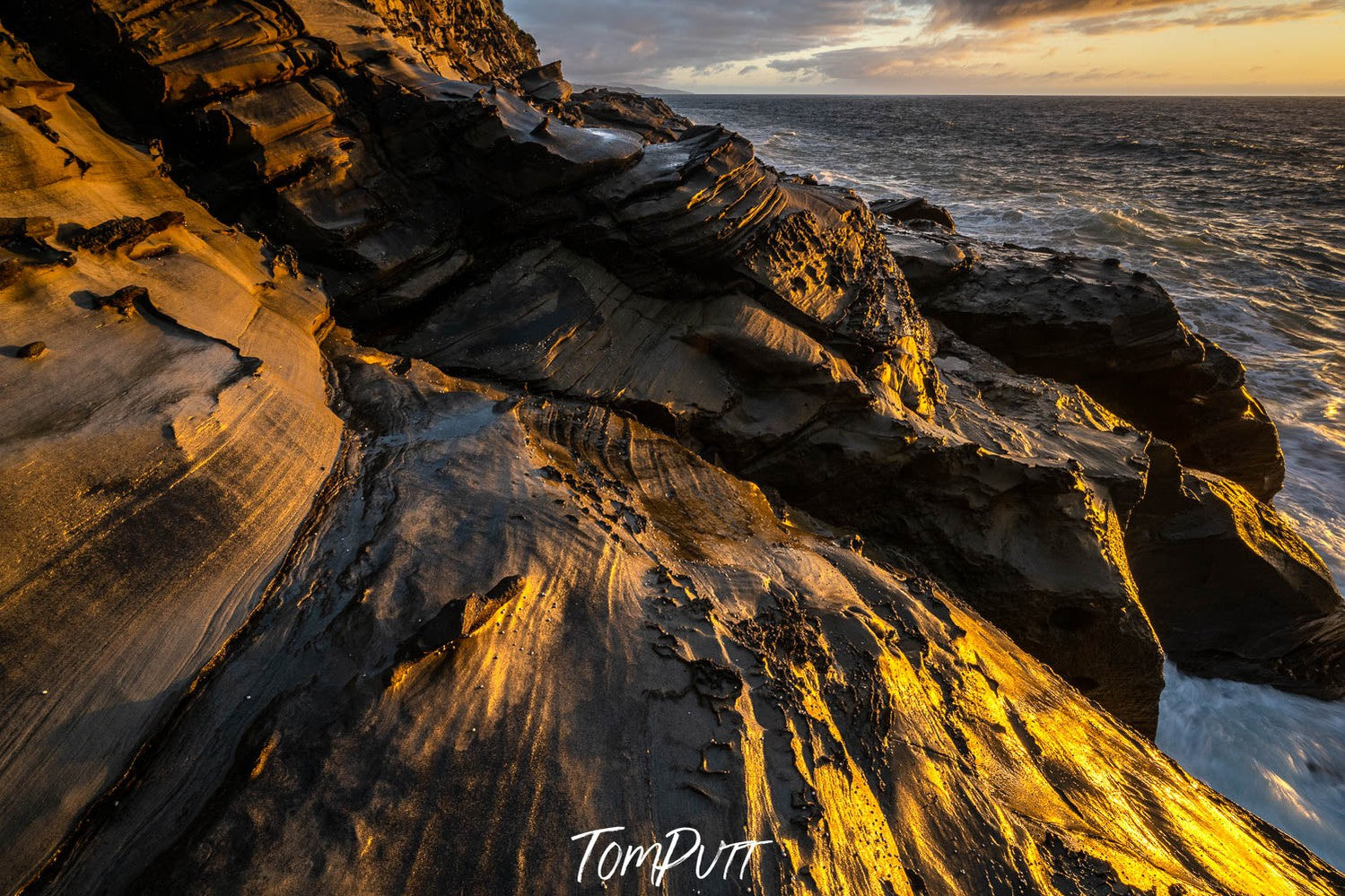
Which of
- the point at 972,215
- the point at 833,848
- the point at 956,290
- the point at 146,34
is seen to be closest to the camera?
the point at 833,848

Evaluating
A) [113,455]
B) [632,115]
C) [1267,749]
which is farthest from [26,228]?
[632,115]

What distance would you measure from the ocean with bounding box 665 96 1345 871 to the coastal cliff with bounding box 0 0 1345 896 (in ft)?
3.20

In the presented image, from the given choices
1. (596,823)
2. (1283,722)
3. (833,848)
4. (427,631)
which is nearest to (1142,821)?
(833,848)

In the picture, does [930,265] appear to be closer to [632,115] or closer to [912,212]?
[912,212]

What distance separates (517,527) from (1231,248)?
24.1 metres

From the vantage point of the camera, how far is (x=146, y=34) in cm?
463

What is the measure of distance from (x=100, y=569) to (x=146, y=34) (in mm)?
4389

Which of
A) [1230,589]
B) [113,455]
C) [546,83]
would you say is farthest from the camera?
[546,83]

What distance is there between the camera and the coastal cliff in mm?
2279

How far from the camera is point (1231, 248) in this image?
1880 cm

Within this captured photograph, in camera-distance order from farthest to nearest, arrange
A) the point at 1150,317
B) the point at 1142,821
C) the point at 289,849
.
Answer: the point at 1150,317 < the point at 1142,821 < the point at 289,849

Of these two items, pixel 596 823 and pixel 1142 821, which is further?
pixel 1142 821

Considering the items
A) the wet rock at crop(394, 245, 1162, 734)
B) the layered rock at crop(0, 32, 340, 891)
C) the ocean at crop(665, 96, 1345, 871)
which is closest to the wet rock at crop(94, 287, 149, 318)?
the layered rock at crop(0, 32, 340, 891)

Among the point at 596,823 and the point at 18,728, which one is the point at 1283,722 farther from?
the point at 18,728
